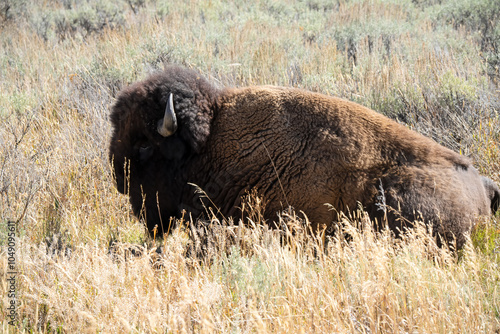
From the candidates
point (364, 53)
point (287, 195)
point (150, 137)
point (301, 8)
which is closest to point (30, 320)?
point (150, 137)

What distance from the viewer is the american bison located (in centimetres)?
374

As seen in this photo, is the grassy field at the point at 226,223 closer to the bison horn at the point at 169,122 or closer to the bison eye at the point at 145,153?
the bison eye at the point at 145,153

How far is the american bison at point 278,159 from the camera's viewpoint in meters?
3.74

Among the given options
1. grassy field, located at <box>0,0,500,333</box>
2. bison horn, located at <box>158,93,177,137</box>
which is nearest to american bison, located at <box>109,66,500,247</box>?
bison horn, located at <box>158,93,177,137</box>

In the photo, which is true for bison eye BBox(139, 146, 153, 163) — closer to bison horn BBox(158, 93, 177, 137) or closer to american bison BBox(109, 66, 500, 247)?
american bison BBox(109, 66, 500, 247)

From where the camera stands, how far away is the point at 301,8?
16.5m

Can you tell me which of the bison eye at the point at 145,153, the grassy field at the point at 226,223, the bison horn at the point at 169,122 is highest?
the bison horn at the point at 169,122

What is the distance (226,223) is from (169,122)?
3.35 ft

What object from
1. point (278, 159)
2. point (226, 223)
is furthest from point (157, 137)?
point (278, 159)

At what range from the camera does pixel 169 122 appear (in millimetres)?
3971

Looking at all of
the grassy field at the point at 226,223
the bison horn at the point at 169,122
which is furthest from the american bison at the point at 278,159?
the grassy field at the point at 226,223

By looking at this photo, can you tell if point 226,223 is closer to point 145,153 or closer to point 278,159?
point 278,159

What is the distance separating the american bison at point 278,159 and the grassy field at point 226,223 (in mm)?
290

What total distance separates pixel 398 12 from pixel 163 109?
40.2ft
